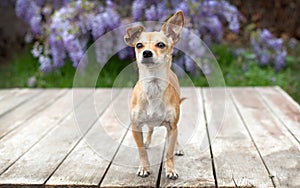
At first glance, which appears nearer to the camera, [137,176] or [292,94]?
[137,176]

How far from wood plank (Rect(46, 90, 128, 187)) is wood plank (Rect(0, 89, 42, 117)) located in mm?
867

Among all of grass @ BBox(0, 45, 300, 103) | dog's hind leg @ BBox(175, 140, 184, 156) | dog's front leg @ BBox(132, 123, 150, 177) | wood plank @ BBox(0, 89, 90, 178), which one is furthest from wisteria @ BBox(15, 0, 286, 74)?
dog's front leg @ BBox(132, 123, 150, 177)

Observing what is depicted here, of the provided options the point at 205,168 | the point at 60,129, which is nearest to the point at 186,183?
the point at 205,168

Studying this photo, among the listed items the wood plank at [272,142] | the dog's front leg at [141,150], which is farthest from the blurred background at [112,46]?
the dog's front leg at [141,150]

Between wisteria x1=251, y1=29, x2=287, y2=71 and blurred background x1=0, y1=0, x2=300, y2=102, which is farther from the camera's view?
wisteria x1=251, y1=29, x2=287, y2=71

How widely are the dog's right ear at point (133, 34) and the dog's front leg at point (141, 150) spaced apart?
399 millimetres

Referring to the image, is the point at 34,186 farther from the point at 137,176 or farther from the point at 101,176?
the point at 137,176

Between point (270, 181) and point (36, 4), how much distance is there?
13.8 ft

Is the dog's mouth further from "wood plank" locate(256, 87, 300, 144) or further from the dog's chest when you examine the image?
"wood plank" locate(256, 87, 300, 144)

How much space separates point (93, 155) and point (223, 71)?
10.1 feet

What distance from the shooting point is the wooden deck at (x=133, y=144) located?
2.00 metres

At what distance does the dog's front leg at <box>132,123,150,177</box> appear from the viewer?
200 cm

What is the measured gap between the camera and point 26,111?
3402mm

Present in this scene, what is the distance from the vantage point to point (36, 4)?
209 inches
